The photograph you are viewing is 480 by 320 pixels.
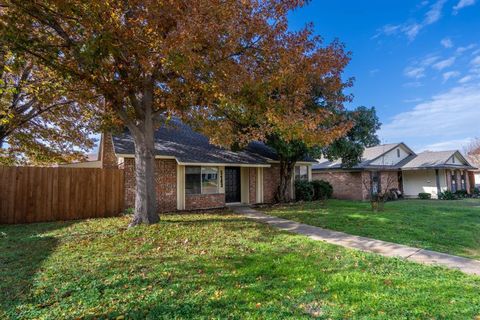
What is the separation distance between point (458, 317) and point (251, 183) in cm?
1338

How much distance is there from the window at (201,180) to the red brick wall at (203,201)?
26 centimetres

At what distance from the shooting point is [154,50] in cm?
748

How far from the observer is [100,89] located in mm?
8672

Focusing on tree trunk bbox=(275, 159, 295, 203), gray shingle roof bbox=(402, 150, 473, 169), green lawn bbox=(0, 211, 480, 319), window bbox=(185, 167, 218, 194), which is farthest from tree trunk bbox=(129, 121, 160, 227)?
gray shingle roof bbox=(402, 150, 473, 169)

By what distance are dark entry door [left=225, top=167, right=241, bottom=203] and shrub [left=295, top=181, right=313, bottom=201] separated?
167 inches

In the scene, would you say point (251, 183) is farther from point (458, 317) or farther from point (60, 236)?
point (458, 317)

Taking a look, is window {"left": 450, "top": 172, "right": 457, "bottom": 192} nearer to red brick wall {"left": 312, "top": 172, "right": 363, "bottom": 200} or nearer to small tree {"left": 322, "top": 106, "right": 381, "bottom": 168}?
red brick wall {"left": 312, "top": 172, "right": 363, "bottom": 200}

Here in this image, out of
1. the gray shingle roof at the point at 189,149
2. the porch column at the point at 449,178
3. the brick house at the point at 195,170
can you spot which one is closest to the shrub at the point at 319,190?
the brick house at the point at 195,170

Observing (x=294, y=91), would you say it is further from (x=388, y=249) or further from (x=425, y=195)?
(x=425, y=195)

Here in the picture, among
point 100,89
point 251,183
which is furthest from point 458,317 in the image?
point 251,183

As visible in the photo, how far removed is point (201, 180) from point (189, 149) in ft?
6.07

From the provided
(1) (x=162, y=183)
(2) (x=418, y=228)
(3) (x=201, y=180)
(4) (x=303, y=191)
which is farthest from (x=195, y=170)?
(2) (x=418, y=228)

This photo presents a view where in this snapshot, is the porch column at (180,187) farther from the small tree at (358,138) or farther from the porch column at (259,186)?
the small tree at (358,138)

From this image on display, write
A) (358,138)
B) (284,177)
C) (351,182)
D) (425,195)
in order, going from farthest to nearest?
(425,195), (351,182), (284,177), (358,138)
